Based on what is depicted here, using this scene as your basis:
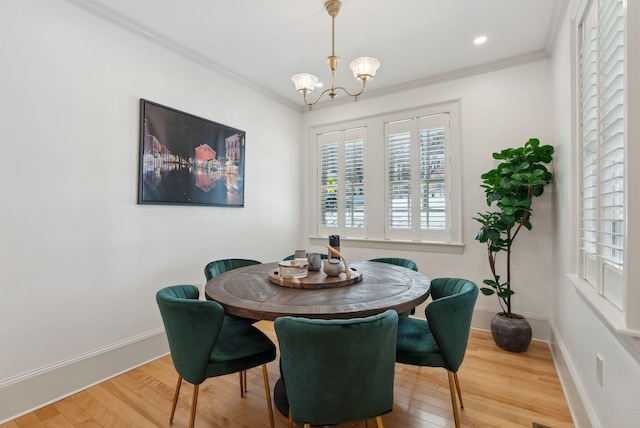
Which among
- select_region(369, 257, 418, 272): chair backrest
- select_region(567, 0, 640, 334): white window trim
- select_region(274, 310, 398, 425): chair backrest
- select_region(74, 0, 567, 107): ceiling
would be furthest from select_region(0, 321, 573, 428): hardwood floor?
select_region(74, 0, 567, 107): ceiling

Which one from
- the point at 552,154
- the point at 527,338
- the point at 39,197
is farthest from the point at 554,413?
the point at 39,197

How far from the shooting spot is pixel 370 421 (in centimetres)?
191

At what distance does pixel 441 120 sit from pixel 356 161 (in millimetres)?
1176

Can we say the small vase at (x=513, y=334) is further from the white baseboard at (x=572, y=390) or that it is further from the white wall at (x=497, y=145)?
the white wall at (x=497, y=145)

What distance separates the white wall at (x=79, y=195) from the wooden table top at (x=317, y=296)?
105cm

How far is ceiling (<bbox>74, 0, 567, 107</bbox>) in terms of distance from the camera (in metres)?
2.40

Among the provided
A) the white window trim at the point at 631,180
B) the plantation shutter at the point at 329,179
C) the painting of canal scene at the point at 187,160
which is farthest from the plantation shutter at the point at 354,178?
the white window trim at the point at 631,180

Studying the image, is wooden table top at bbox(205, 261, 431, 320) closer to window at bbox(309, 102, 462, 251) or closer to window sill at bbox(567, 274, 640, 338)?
window sill at bbox(567, 274, 640, 338)

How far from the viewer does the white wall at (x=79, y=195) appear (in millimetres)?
1998

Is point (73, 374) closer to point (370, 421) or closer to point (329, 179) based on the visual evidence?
point (370, 421)

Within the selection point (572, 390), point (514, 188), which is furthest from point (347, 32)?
point (572, 390)

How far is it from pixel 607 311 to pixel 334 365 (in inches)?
48.6

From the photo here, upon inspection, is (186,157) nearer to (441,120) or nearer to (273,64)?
(273,64)

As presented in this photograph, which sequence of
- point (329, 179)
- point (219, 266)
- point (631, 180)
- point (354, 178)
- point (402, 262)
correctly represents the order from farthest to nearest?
point (329, 179) < point (354, 178) < point (402, 262) < point (219, 266) < point (631, 180)
